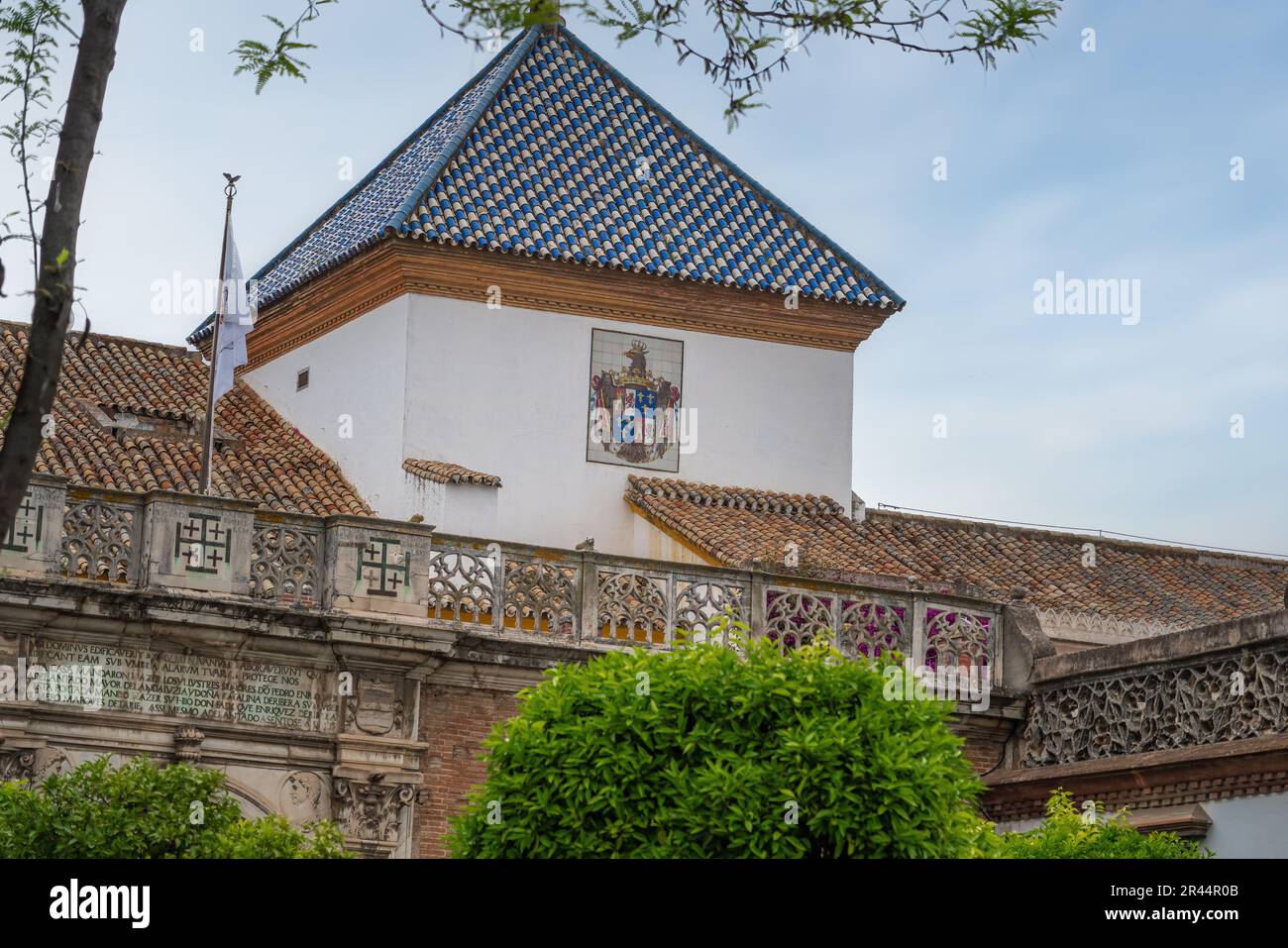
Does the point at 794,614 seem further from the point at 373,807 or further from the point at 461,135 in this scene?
the point at 461,135

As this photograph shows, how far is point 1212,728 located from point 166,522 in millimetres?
8462

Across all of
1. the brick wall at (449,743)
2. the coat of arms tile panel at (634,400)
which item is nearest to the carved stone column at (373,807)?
the brick wall at (449,743)

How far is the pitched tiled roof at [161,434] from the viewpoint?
21.7 meters

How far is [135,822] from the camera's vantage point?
12555mm

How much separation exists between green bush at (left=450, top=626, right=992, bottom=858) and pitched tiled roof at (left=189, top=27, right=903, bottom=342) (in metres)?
12.3

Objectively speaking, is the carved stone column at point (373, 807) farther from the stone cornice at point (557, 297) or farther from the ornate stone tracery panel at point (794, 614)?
the stone cornice at point (557, 297)

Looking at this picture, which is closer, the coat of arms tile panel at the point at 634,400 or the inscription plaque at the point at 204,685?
the inscription plaque at the point at 204,685

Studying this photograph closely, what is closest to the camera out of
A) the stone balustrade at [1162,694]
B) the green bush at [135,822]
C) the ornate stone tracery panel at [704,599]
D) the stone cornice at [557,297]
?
the green bush at [135,822]

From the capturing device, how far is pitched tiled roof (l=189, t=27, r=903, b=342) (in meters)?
23.9

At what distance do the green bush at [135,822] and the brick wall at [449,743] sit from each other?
4.76 m

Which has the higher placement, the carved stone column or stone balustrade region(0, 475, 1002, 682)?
stone balustrade region(0, 475, 1002, 682)

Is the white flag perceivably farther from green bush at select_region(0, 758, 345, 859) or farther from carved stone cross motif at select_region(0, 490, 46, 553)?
green bush at select_region(0, 758, 345, 859)

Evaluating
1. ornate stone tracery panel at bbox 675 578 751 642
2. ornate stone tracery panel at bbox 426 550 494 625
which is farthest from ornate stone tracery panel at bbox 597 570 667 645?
ornate stone tracery panel at bbox 426 550 494 625
